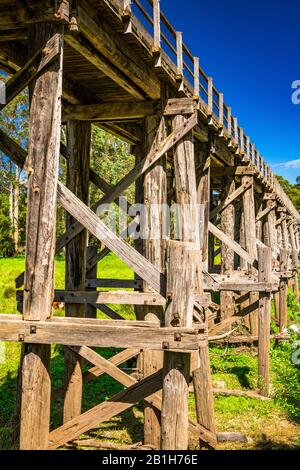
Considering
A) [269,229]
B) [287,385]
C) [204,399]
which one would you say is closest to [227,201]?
[287,385]

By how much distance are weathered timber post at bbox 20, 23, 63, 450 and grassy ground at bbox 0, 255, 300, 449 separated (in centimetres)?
237

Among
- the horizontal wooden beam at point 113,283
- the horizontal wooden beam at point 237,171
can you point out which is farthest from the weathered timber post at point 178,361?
the horizontal wooden beam at point 237,171

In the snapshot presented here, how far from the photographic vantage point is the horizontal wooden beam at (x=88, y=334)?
340 centimetres

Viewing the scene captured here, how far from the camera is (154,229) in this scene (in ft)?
18.8

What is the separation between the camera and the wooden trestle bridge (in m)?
3.46

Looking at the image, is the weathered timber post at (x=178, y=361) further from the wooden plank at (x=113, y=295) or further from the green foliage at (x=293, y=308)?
the green foliage at (x=293, y=308)

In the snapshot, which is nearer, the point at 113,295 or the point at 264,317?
the point at 113,295

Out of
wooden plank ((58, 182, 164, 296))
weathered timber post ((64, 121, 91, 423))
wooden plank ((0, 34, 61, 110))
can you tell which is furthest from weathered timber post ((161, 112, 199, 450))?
weathered timber post ((64, 121, 91, 423))

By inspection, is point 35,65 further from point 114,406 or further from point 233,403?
point 233,403

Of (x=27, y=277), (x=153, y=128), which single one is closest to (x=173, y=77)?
(x=153, y=128)

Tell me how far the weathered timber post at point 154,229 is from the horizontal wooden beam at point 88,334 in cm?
224

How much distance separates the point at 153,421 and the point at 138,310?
7.20 ft

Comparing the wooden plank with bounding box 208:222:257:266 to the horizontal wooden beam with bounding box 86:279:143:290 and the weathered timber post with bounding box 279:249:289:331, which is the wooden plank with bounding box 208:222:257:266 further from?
the weathered timber post with bounding box 279:249:289:331

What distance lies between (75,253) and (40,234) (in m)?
2.35
